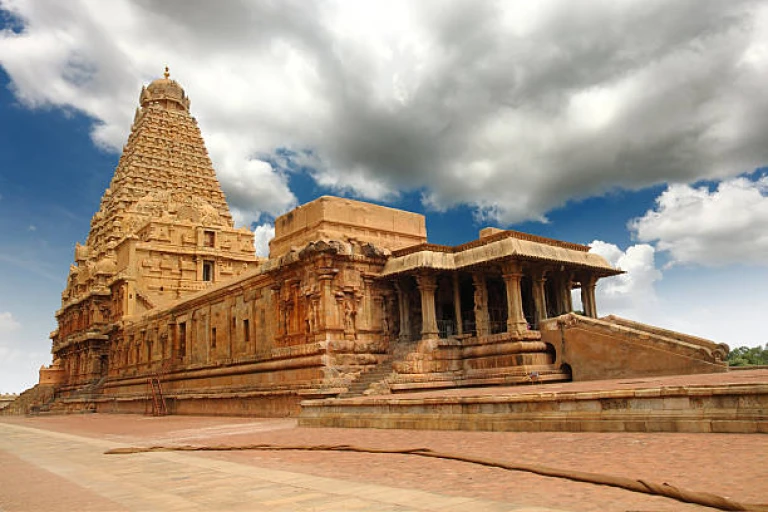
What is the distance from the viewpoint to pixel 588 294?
25031 millimetres

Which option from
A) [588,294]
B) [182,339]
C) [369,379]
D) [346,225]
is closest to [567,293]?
[588,294]

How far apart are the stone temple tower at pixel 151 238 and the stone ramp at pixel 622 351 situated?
106ft

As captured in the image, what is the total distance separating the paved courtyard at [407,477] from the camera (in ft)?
19.4

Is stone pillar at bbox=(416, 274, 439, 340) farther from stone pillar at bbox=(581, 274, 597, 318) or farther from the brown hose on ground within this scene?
the brown hose on ground

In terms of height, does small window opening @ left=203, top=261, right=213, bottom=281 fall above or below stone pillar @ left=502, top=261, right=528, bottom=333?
above

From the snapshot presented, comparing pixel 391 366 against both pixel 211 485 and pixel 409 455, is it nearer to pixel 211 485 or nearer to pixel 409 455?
pixel 409 455

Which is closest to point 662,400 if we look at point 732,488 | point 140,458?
point 732,488

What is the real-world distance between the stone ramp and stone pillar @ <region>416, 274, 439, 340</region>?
12.8 ft

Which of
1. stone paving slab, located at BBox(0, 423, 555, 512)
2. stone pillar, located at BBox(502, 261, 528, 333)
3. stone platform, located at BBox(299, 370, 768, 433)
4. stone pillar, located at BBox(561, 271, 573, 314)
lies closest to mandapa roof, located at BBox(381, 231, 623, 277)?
stone pillar, located at BBox(502, 261, 528, 333)

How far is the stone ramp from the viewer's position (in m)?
17.3

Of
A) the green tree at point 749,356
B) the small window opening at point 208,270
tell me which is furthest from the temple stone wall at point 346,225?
the small window opening at point 208,270

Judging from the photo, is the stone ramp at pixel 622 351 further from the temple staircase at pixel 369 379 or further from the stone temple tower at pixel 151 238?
the stone temple tower at pixel 151 238

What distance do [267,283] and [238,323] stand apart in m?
3.48

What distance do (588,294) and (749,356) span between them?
62.2ft
